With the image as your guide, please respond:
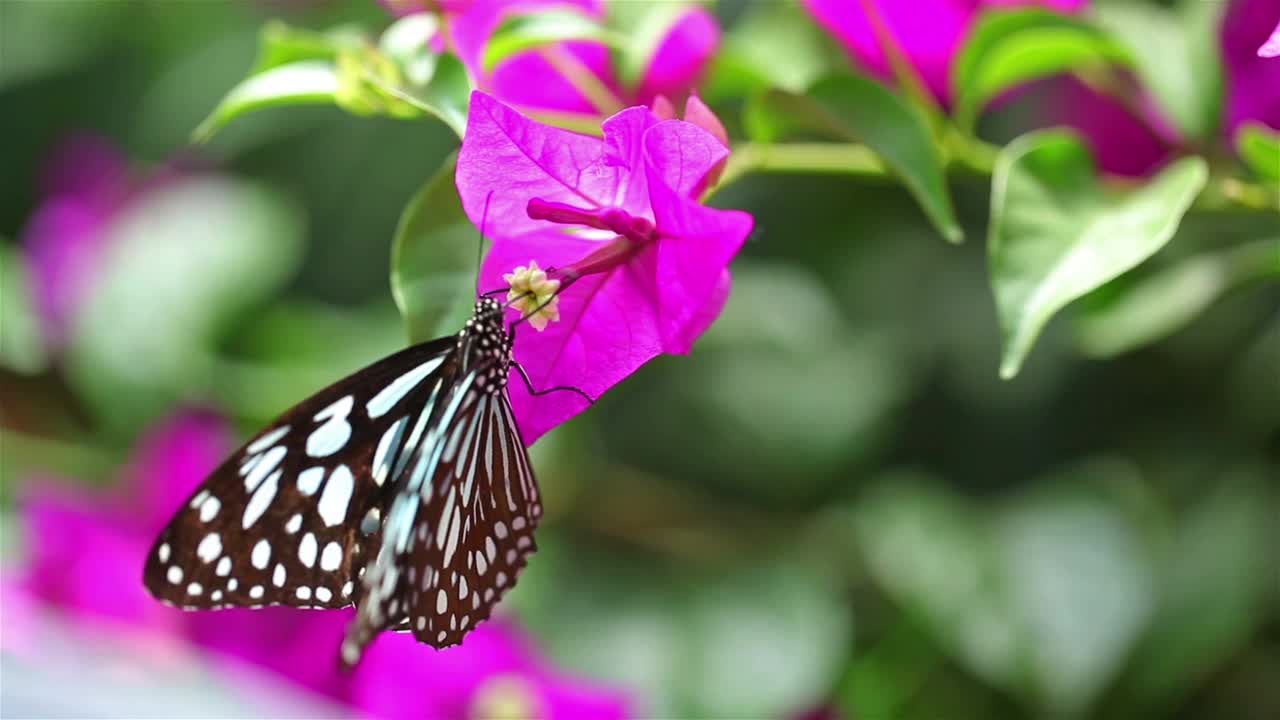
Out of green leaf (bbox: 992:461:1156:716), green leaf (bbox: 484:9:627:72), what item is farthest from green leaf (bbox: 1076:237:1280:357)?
green leaf (bbox: 484:9:627:72)

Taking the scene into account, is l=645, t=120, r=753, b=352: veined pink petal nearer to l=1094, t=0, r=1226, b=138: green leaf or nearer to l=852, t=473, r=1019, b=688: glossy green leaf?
l=1094, t=0, r=1226, b=138: green leaf

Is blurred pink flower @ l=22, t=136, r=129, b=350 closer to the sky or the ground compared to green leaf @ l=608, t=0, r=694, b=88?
closer to the sky

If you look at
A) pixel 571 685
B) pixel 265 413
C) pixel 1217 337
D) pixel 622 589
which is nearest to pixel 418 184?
pixel 265 413

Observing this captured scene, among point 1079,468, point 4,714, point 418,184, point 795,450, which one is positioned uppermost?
point 418,184

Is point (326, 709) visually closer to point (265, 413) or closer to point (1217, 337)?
point (265, 413)

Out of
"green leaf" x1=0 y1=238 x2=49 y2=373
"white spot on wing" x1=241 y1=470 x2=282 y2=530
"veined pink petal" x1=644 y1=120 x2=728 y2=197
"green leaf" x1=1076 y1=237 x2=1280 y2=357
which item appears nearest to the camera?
"veined pink petal" x1=644 y1=120 x2=728 y2=197

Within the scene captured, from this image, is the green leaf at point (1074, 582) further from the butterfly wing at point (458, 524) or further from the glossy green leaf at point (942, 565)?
the butterfly wing at point (458, 524)

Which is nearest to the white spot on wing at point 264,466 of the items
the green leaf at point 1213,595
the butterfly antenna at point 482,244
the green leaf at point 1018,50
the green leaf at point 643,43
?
the butterfly antenna at point 482,244

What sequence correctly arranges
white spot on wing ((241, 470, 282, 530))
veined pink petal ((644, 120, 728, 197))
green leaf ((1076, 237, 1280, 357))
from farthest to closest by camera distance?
green leaf ((1076, 237, 1280, 357)) < white spot on wing ((241, 470, 282, 530)) < veined pink petal ((644, 120, 728, 197))
